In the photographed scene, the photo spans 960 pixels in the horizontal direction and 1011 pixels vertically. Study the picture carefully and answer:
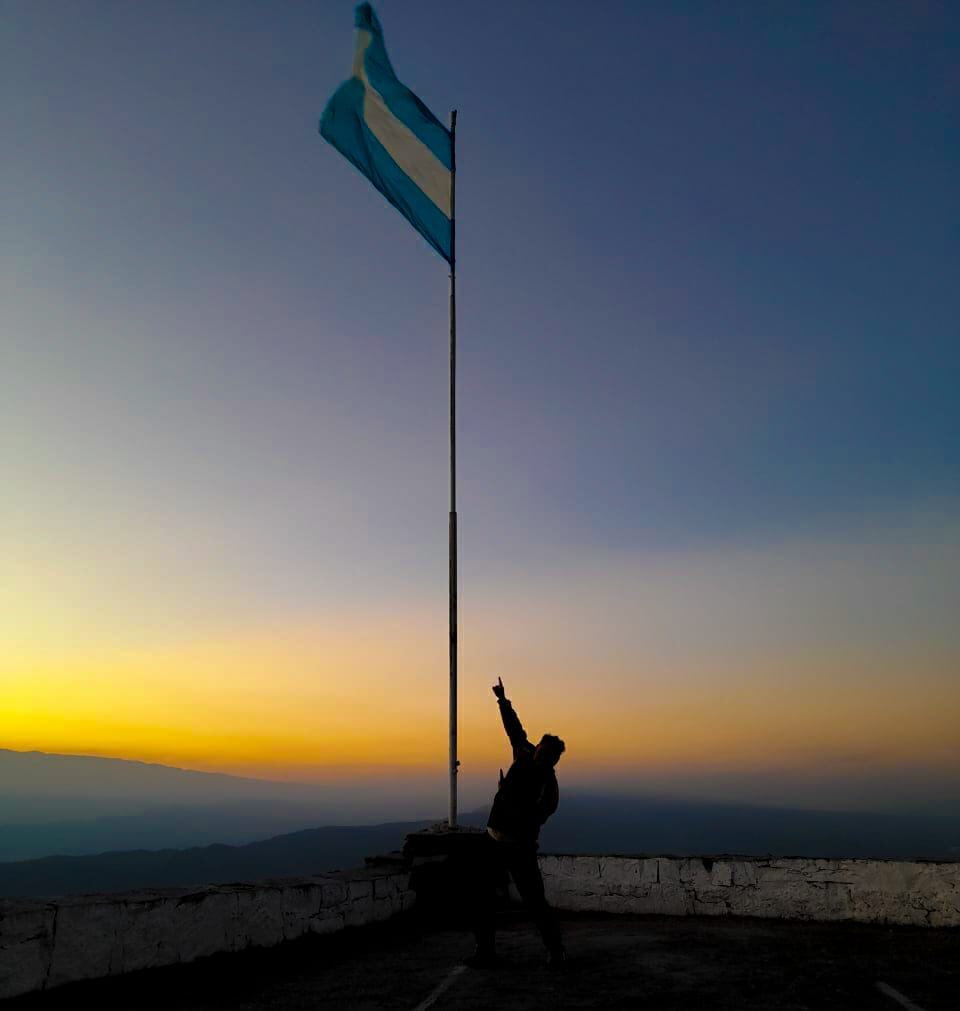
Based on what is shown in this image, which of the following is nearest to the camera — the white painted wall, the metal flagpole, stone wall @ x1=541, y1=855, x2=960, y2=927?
the white painted wall

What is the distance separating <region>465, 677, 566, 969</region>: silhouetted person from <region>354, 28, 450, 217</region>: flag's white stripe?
8.98 m

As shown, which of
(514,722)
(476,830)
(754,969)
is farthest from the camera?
(476,830)

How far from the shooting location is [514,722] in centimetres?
680

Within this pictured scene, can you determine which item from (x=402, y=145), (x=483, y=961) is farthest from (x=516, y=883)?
(x=402, y=145)

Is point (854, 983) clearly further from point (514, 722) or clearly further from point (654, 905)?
point (654, 905)

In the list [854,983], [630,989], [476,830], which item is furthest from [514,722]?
[476,830]

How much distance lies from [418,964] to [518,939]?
1.32 meters

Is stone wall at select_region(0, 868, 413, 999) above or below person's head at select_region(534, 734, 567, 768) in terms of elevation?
below

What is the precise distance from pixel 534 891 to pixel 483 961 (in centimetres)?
83

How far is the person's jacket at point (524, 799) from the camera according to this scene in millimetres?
6305

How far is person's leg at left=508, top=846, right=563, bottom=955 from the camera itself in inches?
243

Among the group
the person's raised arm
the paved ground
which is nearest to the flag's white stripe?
the person's raised arm

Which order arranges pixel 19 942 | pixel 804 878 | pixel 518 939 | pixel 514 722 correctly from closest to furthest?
pixel 19 942, pixel 514 722, pixel 518 939, pixel 804 878

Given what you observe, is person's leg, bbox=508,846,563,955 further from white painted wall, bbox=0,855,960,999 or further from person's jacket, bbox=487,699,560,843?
white painted wall, bbox=0,855,960,999
